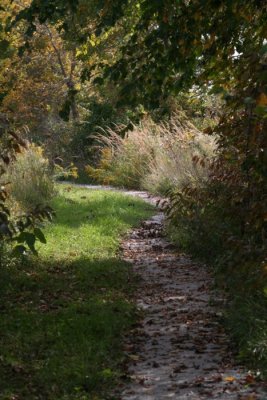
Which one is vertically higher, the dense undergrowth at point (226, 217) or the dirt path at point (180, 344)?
the dense undergrowth at point (226, 217)

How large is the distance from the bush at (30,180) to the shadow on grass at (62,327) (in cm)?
616

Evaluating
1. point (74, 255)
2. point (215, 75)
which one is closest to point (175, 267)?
point (74, 255)

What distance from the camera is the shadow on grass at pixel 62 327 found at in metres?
6.36

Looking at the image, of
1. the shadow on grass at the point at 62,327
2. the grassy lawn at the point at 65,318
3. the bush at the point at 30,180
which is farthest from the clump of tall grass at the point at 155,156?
the shadow on grass at the point at 62,327

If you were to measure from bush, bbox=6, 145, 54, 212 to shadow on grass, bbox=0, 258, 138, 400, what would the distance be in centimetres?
616

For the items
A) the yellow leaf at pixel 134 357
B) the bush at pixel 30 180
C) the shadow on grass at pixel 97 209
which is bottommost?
the shadow on grass at pixel 97 209

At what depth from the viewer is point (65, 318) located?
813cm

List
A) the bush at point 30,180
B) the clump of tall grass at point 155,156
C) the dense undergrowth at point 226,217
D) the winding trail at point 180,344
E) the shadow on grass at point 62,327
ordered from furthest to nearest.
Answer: the clump of tall grass at point 155,156
the bush at point 30,180
the dense undergrowth at point 226,217
the shadow on grass at point 62,327
the winding trail at point 180,344

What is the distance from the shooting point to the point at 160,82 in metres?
10.3

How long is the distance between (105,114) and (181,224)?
20.3 metres

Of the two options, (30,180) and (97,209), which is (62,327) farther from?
(30,180)

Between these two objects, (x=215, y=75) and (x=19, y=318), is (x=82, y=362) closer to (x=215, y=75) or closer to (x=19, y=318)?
(x=19, y=318)

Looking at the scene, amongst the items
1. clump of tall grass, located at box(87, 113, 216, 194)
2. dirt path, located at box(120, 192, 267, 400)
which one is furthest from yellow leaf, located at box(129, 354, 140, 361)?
clump of tall grass, located at box(87, 113, 216, 194)

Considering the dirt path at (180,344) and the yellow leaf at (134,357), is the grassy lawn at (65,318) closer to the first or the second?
the yellow leaf at (134,357)
